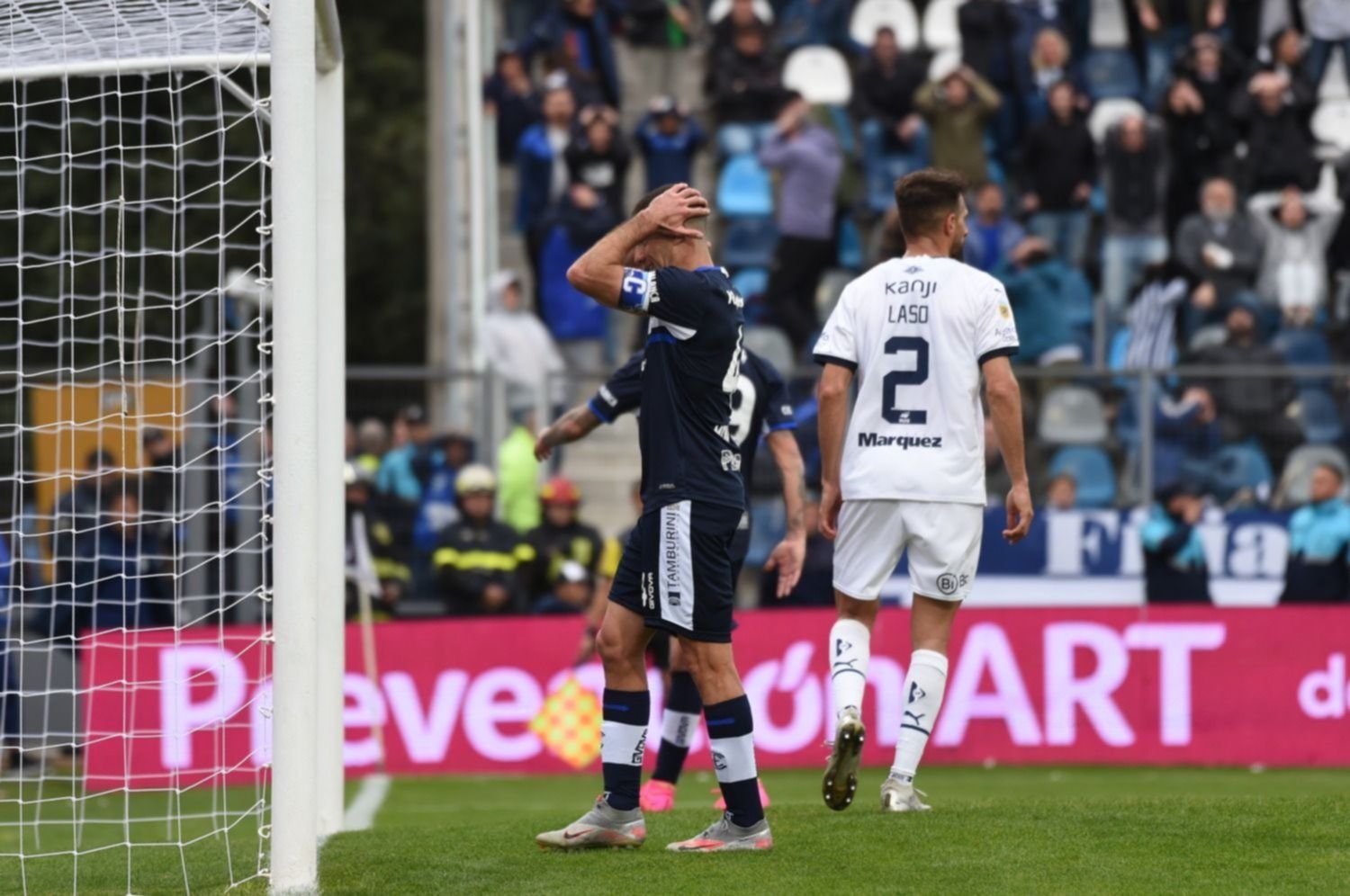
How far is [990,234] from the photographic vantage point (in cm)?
1947

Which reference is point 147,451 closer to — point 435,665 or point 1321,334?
point 435,665

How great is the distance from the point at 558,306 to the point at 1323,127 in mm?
8023

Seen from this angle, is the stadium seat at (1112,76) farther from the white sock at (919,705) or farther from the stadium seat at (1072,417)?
the white sock at (919,705)

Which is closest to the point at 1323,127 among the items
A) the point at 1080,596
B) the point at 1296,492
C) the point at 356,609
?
the point at 1296,492

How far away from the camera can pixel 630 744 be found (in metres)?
7.66

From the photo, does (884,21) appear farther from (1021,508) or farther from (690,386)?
(690,386)

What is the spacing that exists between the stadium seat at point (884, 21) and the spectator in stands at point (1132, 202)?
10.1ft

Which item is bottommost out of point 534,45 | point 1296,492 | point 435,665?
point 435,665

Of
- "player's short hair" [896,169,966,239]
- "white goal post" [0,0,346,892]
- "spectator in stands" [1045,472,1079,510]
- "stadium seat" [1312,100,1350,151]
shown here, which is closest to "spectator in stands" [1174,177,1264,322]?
"stadium seat" [1312,100,1350,151]

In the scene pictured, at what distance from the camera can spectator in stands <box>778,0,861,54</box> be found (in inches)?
869

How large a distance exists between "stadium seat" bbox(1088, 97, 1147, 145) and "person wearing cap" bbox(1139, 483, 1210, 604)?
19.5 ft

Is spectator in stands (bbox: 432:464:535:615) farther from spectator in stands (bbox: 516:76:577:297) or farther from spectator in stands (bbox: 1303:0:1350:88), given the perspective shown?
spectator in stands (bbox: 1303:0:1350:88)

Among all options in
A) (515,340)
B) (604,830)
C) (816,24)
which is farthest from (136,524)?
(816,24)

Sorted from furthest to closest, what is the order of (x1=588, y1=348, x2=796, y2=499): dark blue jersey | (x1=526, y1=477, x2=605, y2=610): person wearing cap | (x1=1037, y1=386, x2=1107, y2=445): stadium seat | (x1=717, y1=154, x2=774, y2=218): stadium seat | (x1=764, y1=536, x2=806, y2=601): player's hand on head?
1. (x1=717, y1=154, x2=774, y2=218): stadium seat
2. (x1=1037, y1=386, x2=1107, y2=445): stadium seat
3. (x1=526, y1=477, x2=605, y2=610): person wearing cap
4. (x1=588, y1=348, x2=796, y2=499): dark blue jersey
5. (x1=764, y1=536, x2=806, y2=601): player's hand on head
